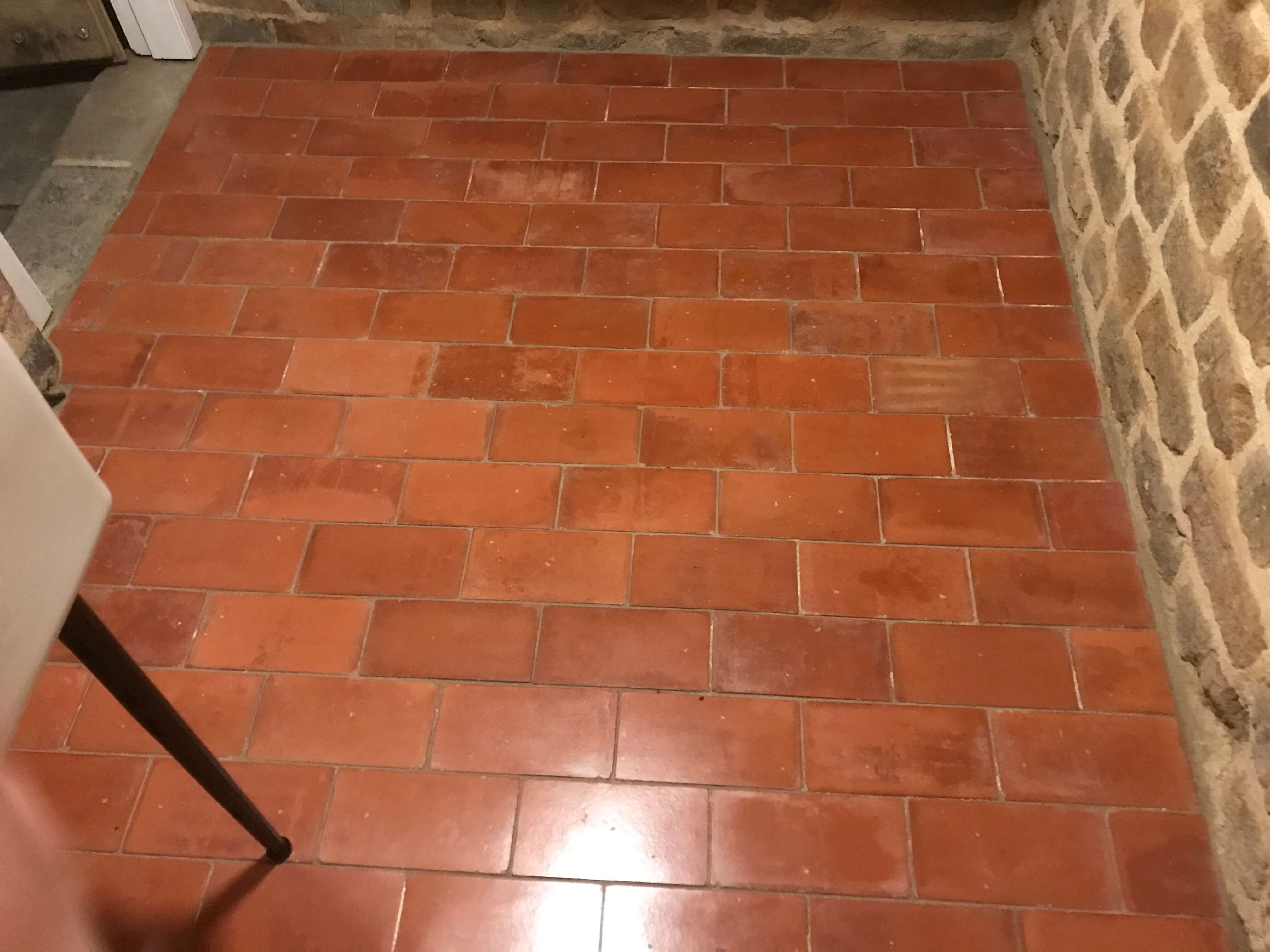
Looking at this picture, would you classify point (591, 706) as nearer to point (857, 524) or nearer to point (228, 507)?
point (857, 524)

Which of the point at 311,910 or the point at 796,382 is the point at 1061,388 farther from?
the point at 311,910

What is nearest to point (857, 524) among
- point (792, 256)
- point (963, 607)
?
point (963, 607)

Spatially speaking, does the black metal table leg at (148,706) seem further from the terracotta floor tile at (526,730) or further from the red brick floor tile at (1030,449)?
the red brick floor tile at (1030,449)

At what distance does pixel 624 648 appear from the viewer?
4.54 ft

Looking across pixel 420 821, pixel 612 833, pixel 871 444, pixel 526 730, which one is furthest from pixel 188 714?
pixel 871 444

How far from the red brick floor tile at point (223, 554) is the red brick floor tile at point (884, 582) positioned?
0.85 m

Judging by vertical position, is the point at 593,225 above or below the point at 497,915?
above

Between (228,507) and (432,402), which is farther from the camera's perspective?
(432,402)

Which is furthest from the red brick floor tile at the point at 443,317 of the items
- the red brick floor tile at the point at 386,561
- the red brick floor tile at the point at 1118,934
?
the red brick floor tile at the point at 1118,934

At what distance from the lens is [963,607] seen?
4.60ft

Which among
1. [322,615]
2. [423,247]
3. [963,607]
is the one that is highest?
[423,247]

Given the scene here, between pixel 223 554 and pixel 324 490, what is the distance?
0.19 m

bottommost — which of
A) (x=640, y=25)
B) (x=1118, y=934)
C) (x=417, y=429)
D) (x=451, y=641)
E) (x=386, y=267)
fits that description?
(x=1118, y=934)

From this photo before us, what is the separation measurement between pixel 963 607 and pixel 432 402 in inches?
38.6
